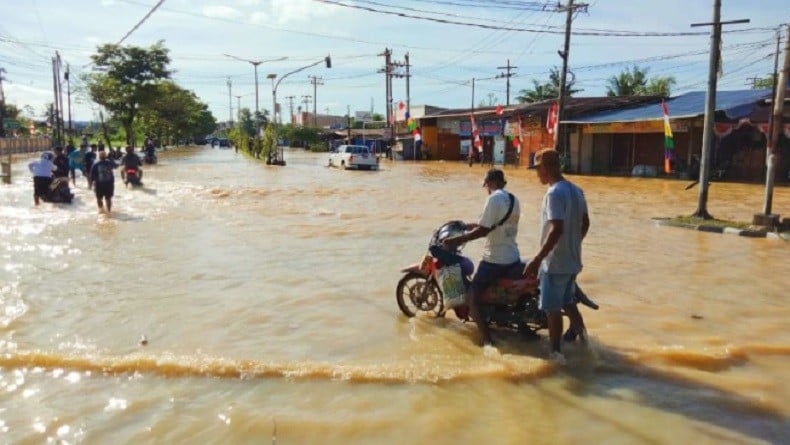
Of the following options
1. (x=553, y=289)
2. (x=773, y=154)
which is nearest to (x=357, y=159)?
(x=773, y=154)

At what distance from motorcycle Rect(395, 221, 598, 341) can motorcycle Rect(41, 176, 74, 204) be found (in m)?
14.5

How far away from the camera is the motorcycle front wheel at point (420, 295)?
22.4 feet

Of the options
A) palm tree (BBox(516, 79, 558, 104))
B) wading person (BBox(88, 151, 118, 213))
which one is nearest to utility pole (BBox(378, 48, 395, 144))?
palm tree (BBox(516, 79, 558, 104))

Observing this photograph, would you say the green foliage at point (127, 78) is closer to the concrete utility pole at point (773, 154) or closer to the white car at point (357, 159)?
the white car at point (357, 159)

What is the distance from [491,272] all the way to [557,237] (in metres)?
0.95

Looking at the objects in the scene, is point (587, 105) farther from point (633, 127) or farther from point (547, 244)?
point (547, 244)

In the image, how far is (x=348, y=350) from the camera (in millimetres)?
6105

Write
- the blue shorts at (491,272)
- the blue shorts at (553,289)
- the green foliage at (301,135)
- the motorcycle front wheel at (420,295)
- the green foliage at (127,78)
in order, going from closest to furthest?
the blue shorts at (553,289) → the blue shorts at (491,272) → the motorcycle front wheel at (420,295) → the green foliage at (127,78) → the green foliage at (301,135)

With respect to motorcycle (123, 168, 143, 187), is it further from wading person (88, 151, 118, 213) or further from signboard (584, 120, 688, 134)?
signboard (584, 120, 688, 134)

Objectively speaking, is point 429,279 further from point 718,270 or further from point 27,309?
point 718,270

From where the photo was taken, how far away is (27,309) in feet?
24.3

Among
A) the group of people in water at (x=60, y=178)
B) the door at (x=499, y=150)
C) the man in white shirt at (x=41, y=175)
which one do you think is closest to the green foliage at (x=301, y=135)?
the door at (x=499, y=150)

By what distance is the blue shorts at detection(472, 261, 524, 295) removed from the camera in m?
5.89

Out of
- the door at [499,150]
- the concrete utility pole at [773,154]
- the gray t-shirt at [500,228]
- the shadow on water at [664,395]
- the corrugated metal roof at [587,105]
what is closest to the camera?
the shadow on water at [664,395]
